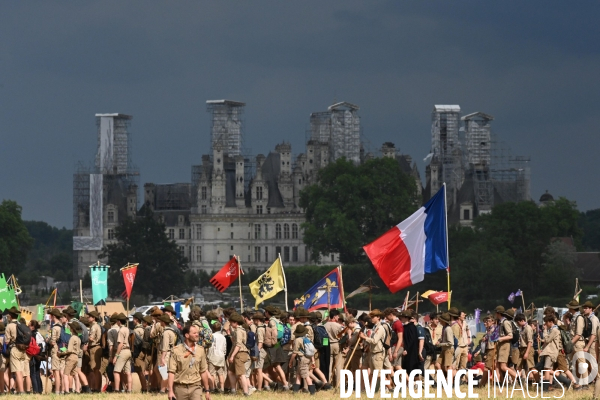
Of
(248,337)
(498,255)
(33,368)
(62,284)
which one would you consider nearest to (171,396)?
(248,337)

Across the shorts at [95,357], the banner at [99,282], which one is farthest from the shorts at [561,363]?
the banner at [99,282]

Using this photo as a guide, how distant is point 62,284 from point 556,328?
130 metres

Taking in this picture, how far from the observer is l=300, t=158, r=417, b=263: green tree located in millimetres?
126875

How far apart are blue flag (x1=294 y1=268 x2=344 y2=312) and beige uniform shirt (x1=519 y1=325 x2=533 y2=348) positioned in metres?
9.22

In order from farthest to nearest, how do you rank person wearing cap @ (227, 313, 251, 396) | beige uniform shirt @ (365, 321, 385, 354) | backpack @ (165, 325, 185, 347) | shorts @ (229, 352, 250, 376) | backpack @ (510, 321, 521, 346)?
backpack @ (510, 321, 521, 346)
shorts @ (229, 352, 250, 376)
person wearing cap @ (227, 313, 251, 396)
beige uniform shirt @ (365, 321, 385, 354)
backpack @ (165, 325, 185, 347)

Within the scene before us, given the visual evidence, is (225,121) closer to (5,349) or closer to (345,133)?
(345,133)

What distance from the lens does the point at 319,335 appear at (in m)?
28.3

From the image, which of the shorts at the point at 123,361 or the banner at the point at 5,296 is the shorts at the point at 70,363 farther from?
the banner at the point at 5,296

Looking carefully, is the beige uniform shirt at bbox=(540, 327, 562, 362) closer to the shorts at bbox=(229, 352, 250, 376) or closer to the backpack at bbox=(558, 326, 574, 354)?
the backpack at bbox=(558, 326, 574, 354)

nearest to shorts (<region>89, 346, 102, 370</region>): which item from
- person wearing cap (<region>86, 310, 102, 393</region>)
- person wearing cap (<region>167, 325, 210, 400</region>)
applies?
person wearing cap (<region>86, 310, 102, 393</region>)

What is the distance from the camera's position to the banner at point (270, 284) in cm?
4000

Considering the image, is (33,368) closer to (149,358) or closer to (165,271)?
(149,358)

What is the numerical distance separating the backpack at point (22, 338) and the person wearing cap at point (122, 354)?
154 cm

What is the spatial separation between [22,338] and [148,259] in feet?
327
